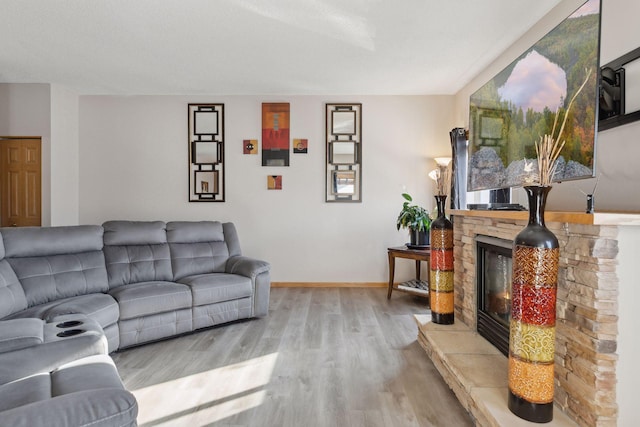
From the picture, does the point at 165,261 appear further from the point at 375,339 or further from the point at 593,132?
the point at 593,132

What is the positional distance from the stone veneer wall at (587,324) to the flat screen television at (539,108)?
414 mm

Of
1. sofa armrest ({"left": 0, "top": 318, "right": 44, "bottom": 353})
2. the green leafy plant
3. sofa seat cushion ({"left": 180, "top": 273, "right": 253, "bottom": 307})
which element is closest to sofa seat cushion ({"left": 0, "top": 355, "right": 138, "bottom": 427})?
sofa armrest ({"left": 0, "top": 318, "right": 44, "bottom": 353})

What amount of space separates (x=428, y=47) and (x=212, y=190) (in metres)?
3.21

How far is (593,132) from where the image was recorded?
1744 mm

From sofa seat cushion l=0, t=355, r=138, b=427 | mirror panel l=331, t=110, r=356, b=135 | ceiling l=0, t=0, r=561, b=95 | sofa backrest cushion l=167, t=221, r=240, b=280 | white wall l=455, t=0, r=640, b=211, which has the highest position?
ceiling l=0, t=0, r=561, b=95

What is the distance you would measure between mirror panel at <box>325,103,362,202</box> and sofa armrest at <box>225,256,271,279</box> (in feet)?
5.29

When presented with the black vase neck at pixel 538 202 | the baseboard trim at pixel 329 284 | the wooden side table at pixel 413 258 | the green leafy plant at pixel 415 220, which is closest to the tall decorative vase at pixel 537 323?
the black vase neck at pixel 538 202

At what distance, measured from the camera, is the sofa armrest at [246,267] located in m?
3.78

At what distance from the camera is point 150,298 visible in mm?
3135

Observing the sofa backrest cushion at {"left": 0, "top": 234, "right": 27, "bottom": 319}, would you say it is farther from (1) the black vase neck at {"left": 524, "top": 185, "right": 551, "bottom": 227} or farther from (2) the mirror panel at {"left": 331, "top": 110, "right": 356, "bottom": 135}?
(2) the mirror panel at {"left": 331, "top": 110, "right": 356, "bottom": 135}

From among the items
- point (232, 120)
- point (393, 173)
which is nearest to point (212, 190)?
point (232, 120)

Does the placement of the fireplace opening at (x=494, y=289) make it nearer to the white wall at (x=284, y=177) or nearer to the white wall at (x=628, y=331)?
the white wall at (x=628, y=331)

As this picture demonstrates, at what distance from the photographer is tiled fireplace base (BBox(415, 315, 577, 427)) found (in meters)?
1.69

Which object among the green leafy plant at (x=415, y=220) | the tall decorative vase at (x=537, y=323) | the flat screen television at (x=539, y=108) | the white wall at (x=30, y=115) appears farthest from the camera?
the white wall at (x=30, y=115)
